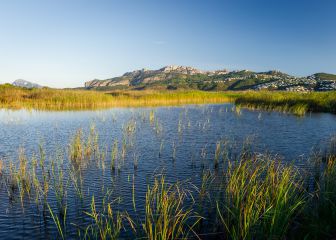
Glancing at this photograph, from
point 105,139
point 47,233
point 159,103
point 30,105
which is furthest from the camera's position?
point 159,103

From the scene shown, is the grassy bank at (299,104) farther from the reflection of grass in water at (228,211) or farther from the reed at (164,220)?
the reed at (164,220)

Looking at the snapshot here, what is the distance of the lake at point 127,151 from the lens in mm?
9508

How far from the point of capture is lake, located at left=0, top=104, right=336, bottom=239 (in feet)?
31.2

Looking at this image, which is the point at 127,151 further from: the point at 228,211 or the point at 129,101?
the point at 129,101

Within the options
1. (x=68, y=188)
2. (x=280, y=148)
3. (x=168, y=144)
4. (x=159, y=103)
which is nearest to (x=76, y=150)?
(x=68, y=188)

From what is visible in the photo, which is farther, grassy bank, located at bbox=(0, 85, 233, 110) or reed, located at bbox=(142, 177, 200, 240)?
grassy bank, located at bbox=(0, 85, 233, 110)

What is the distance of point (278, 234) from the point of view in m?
6.60

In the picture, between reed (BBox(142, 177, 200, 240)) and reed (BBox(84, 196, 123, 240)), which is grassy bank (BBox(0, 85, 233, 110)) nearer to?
reed (BBox(84, 196, 123, 240))

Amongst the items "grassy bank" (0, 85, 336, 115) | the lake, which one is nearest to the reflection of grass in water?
the lake

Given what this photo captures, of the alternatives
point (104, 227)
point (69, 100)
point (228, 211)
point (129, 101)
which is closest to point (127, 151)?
point (104, 227)

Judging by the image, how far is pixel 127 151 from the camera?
57.4ft

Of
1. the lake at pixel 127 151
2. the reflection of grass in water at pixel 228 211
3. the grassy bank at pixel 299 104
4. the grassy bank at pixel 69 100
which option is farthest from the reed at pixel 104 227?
the grassy bank at pixel 69 100

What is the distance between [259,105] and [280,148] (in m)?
26.6

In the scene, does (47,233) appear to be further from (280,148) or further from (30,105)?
(30,105)
